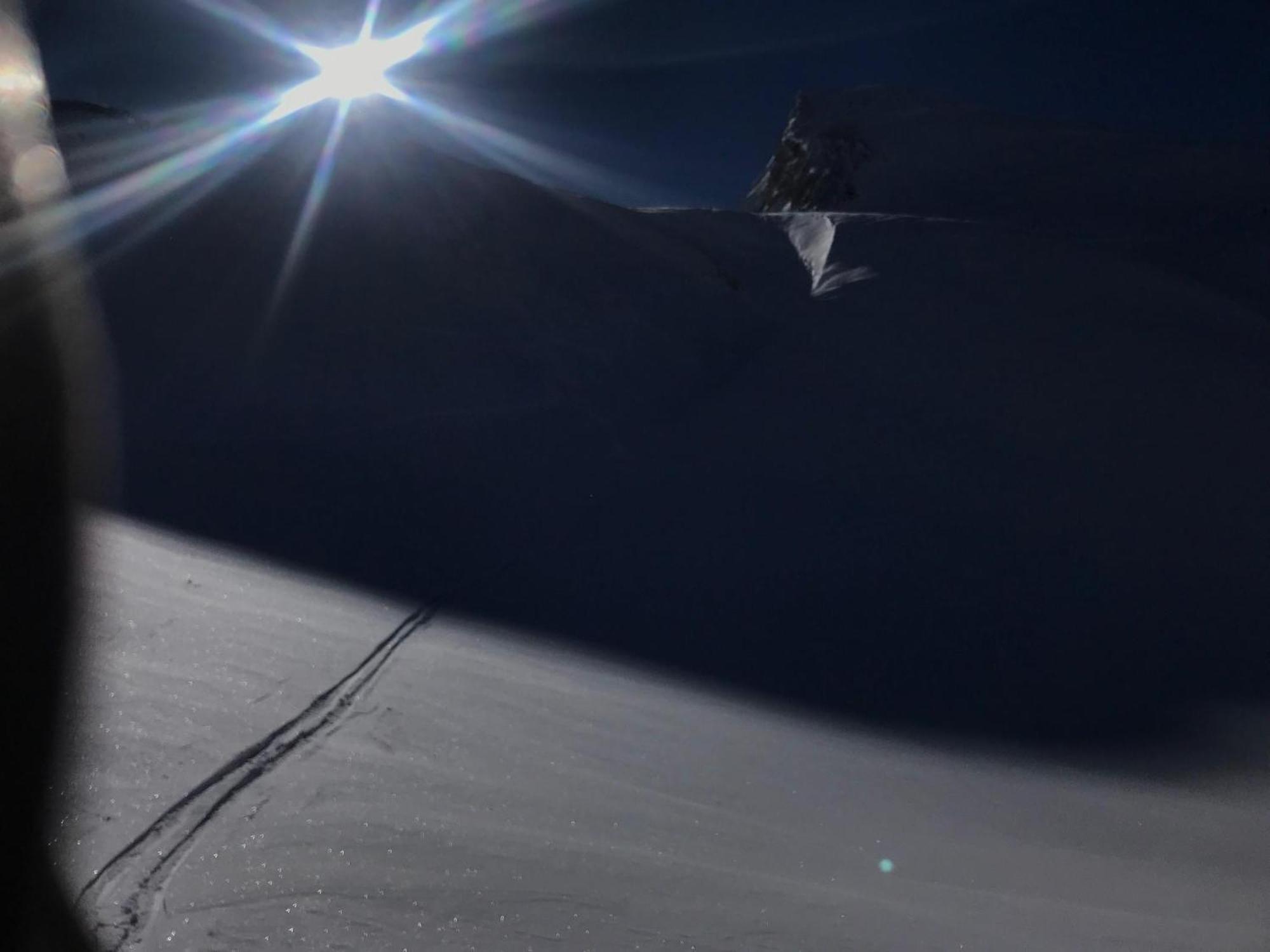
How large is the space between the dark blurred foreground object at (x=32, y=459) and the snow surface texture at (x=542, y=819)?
0.86 m

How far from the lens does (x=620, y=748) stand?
344cm

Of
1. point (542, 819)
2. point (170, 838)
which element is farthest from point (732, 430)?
point (170, 838)

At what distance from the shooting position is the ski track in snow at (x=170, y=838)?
1.79m

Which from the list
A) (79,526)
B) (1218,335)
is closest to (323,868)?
(79,526)

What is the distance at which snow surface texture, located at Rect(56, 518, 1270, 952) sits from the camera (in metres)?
2.04

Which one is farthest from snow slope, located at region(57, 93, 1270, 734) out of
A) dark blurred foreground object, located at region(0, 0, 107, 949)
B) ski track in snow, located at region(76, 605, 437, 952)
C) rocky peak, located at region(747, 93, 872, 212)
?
rocky peak, located at region(747, 93, 872, 212)

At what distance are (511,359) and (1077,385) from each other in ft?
21.2

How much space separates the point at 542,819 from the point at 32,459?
6.23ft

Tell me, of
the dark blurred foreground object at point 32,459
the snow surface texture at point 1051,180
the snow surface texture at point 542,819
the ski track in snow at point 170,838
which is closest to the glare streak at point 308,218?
the snow surface texture at point 542,819

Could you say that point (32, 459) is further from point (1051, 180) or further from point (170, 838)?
point (1051, 180)

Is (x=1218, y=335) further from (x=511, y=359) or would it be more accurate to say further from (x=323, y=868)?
(x=323, y=868)

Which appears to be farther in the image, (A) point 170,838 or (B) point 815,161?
(B) point 815,161

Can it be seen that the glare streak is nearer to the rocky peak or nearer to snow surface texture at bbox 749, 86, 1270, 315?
snow surface texture at bbox 749, 86, 1270, 315

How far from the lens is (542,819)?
8.57ft
